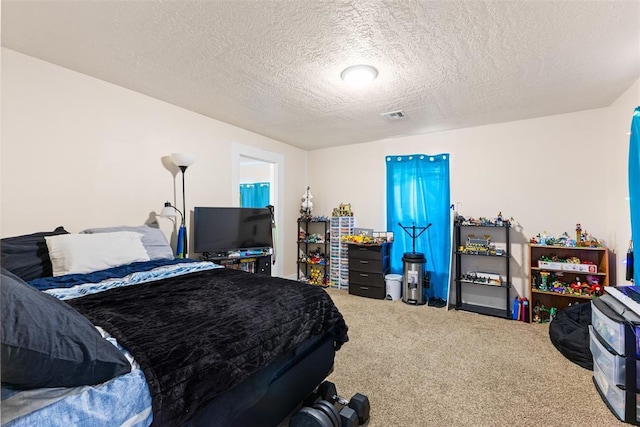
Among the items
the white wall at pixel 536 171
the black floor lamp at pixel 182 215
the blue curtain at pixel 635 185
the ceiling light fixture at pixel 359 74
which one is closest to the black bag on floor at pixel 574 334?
the blue curtain at pixel 635 185

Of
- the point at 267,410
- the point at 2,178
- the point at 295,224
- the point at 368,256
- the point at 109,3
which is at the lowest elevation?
the point at 267,410

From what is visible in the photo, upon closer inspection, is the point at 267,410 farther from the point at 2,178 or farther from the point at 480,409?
the point at 2,178

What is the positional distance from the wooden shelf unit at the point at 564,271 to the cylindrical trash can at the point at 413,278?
118 cm

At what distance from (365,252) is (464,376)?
2196 mm

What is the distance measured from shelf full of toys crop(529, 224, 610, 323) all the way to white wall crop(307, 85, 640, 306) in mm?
180

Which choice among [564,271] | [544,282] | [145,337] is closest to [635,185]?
[564,271]

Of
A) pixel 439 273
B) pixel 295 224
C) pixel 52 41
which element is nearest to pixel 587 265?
pixel 439 273

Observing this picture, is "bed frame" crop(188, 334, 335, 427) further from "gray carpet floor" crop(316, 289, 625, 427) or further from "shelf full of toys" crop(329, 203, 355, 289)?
"shelf full of toys" crop(329, 203, 355, 289)

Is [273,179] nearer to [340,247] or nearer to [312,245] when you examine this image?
[312,245]

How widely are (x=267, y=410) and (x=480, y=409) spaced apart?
1.33 meters

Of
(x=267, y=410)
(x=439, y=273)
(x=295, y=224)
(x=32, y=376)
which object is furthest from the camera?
(x=295, y=224)

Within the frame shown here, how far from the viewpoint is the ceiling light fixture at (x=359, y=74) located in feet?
7.42

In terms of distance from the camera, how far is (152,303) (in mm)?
1467

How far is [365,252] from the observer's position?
4.17m
